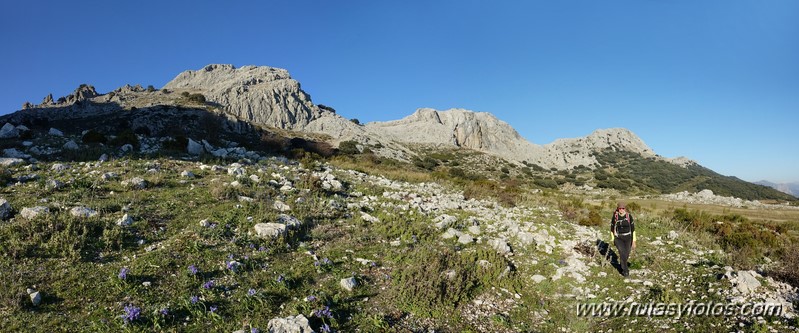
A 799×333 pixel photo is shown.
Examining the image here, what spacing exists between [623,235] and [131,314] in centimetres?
1114

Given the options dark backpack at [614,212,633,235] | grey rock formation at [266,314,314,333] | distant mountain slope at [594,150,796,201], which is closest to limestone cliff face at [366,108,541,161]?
distant mountain slope at [594,150,796,201]

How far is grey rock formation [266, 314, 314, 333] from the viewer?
577 centimetres

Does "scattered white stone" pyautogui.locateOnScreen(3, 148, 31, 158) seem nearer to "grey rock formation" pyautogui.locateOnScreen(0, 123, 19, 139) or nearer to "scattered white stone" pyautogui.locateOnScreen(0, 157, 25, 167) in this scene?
"scattered white stone" pyautogui.locateOnScreen(0, 157, 25, 167)

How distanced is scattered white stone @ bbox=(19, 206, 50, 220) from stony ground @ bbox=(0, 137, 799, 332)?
0.03 m

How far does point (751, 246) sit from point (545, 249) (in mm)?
7797

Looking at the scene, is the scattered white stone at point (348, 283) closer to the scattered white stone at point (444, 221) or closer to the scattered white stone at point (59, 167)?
the scattered white stone at point (444, 221)

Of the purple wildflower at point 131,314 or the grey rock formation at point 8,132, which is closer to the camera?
the purple wildflower at point 131,314

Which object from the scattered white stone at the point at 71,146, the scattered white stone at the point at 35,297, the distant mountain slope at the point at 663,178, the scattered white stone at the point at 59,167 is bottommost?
the scattered white stone at the point at 35,297

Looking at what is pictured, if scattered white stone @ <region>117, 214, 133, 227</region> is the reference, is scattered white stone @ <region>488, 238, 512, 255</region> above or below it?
below

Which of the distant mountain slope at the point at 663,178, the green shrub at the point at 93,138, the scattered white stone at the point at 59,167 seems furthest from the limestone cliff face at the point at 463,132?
the scattered white stone at the point at 59,167

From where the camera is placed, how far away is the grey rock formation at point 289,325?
18.9 feet

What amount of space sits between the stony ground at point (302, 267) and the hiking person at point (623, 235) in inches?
17.1

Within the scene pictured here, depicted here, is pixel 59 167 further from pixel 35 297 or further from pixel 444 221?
pixel 444 221

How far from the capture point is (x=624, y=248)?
9680 mm
